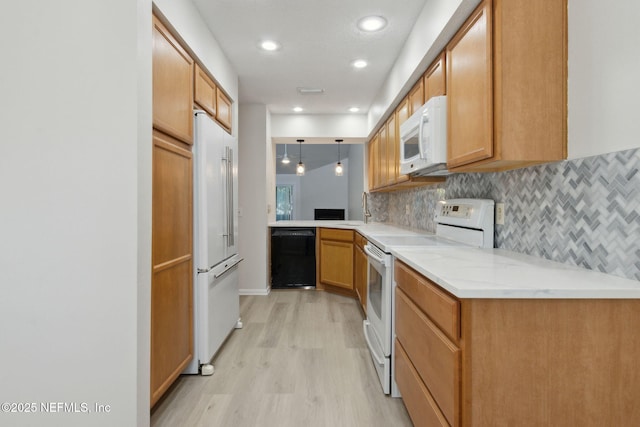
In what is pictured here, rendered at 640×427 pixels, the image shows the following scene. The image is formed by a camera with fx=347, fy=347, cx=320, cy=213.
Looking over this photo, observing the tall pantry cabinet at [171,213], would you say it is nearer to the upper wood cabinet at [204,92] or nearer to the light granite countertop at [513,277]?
the upper wood cabinet at [204,92]

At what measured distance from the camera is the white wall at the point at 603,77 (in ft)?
3.69

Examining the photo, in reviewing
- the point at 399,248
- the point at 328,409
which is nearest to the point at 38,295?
the point at 328,409

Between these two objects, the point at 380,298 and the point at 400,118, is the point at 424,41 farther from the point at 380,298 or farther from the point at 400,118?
the point at 380,298

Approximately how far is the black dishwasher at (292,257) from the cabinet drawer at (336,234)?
5.6 inches

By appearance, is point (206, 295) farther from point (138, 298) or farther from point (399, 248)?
point (399, 248)

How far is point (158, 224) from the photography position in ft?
5.78

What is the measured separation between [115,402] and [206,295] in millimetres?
871

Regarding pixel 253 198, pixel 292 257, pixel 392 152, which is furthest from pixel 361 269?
pixel 253 198

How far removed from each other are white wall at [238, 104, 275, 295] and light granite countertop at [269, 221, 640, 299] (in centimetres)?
279

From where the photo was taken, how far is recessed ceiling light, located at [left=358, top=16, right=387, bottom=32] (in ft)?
7.60

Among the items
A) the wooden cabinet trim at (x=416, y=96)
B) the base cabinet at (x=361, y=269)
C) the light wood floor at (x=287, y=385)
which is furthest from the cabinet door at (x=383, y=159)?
the light wood floor at (x=287, y=385)

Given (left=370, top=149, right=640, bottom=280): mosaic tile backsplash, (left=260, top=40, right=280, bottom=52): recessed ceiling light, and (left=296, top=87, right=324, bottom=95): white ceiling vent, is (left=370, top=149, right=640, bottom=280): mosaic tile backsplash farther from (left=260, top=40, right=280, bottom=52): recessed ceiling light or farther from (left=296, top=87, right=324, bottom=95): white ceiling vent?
(left=296, top=87, right=324, bottom=95): white ceiling vent

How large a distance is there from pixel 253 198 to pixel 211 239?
198cm

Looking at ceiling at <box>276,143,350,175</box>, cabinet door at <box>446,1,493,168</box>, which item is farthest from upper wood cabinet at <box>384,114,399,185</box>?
ceiling at <box>276,143,350,175</box>
